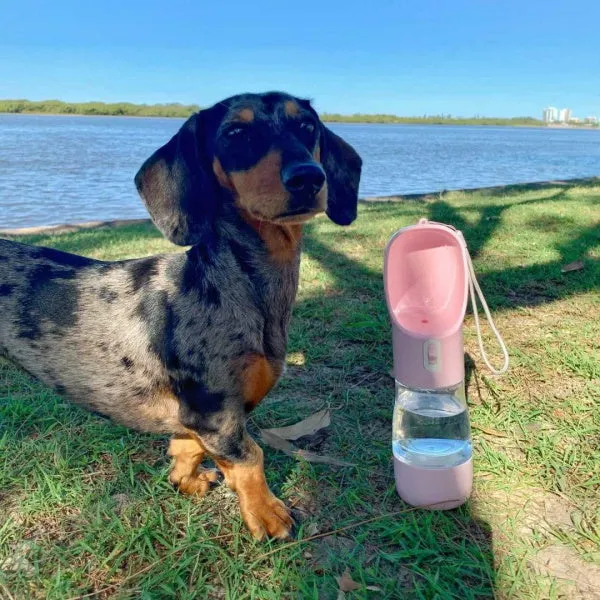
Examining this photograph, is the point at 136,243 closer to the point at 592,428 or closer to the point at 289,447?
the point at 289,447

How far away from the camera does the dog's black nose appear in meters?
1.95

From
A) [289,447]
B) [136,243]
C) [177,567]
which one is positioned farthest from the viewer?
[136,243]

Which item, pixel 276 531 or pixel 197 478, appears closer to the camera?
pixel 276 531

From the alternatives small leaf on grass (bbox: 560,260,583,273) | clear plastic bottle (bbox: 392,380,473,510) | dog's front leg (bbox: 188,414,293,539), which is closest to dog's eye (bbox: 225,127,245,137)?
dog's front leg (bbox: 188,414,293,539)

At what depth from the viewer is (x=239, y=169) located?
2.15 metres

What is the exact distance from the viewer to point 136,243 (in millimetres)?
6477

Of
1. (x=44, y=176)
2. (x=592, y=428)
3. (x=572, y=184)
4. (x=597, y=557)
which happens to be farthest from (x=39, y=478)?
(x=44, y=176)

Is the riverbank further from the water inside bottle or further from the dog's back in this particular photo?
the water inside bottle

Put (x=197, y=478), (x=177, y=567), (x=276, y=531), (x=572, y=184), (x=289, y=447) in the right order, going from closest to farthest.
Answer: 1. (x=177, y=567)
2. (x=276, y=531)
3. (x=197, y=478)
4. (x=289, y=447)
5. (x=572, y=184)

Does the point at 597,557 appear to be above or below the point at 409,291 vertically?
below

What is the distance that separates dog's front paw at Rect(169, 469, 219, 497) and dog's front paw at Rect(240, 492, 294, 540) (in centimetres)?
30

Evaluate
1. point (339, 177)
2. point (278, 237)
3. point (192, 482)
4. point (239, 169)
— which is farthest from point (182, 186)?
point (192, 482)

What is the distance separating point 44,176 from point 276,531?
1473 cm

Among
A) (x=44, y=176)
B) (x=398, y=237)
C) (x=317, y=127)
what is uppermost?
(x=317, y=127)
